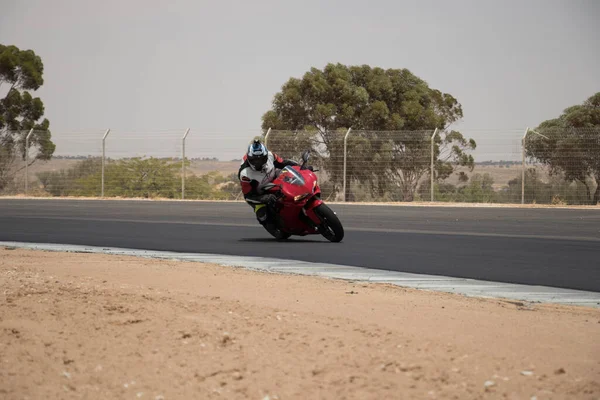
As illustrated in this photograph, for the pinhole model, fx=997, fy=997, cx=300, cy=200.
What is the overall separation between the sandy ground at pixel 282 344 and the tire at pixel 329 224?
5.88 meters

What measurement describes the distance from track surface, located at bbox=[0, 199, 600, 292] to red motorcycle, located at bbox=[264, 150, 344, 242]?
263mm

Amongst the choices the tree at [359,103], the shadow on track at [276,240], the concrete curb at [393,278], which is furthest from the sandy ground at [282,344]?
the tree at [359,103]

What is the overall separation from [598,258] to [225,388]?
863cm

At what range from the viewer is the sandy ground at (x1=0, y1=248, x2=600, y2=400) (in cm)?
589

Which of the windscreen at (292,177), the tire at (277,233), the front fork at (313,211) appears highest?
the windscreen at (292,177)

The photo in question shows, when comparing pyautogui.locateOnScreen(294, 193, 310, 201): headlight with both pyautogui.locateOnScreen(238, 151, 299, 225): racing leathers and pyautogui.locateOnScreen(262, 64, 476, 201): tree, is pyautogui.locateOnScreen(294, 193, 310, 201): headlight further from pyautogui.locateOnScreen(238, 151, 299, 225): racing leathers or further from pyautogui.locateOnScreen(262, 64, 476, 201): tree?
pyautogui.locateOnScreen(262, 64, 476, 201): tree

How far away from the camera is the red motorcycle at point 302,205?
15422mm

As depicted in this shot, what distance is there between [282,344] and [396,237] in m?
10.6

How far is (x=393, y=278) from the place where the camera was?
11016 mm

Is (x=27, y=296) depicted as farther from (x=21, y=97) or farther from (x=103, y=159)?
(x=21, y=97)

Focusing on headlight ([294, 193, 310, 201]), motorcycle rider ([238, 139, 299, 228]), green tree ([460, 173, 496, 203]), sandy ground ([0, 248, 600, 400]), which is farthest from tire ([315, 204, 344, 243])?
green tree ([460, 173, 496, 203])

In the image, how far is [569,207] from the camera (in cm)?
3047

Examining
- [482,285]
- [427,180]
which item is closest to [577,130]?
[427,180]

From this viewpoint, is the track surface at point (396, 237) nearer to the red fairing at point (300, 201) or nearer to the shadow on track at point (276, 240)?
the shadow on track at point (276, 240)
